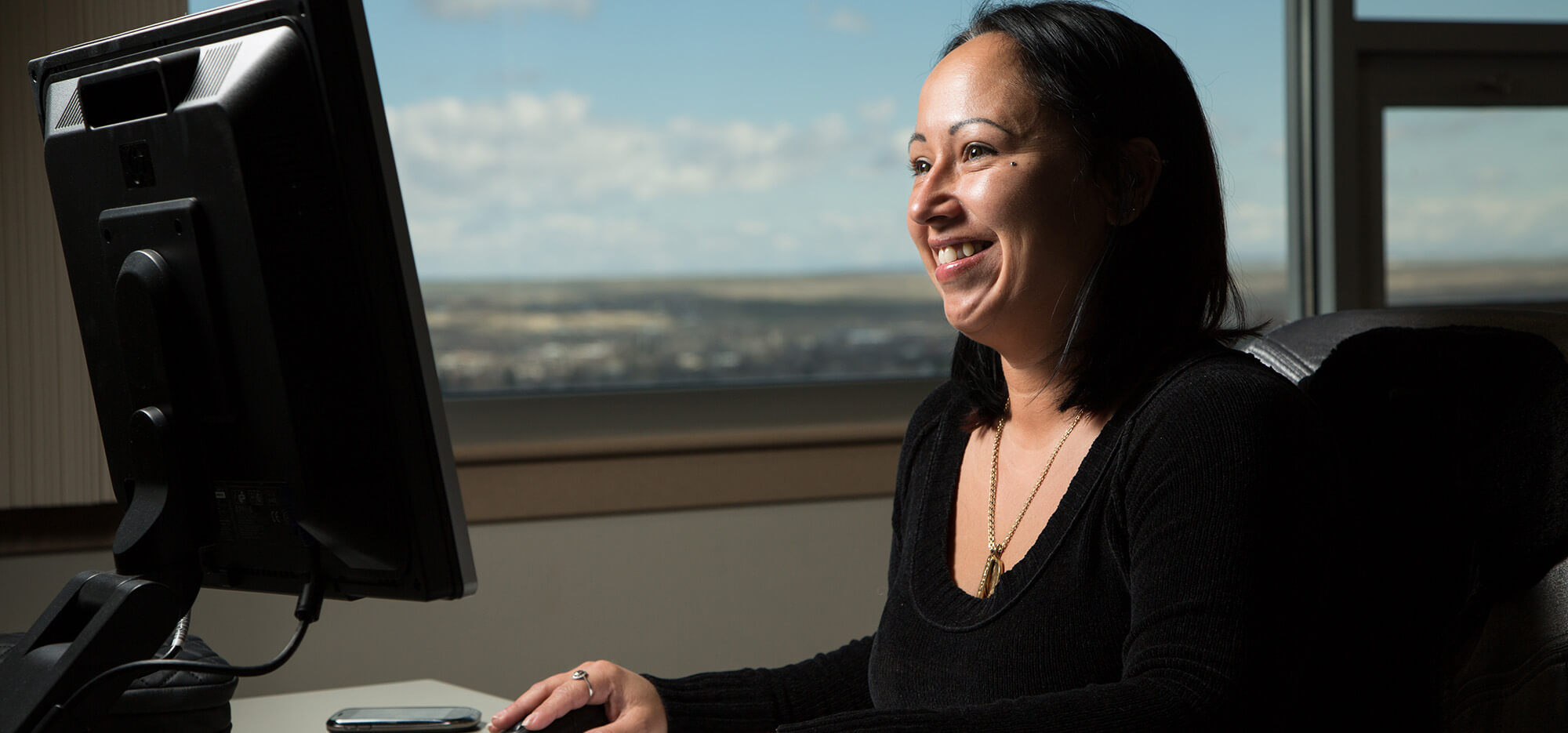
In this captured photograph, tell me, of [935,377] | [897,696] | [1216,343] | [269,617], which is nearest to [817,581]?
[935,377]

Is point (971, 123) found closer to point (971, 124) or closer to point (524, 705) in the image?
point (971, 124)

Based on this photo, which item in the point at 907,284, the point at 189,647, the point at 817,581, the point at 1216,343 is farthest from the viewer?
the point at 907,284

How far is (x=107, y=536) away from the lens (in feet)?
6.29

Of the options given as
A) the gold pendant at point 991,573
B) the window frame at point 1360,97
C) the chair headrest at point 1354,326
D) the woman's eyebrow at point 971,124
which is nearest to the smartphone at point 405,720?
the gold pendant at point 991,573

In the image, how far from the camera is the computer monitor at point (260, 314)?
0.74m

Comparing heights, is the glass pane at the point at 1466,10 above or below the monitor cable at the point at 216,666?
above

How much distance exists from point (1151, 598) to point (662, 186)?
1548 mm

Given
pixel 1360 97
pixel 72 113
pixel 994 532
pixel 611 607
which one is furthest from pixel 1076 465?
pixel 1360 97

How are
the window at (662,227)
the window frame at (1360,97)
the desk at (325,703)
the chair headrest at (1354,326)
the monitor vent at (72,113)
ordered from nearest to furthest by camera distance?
the monitor vent at (72,113) < the chair headrest at (1354,326) < the desk at (325,703) < the window at (662,227) < the window frame at (1360,97)

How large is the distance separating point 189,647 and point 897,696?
71cm

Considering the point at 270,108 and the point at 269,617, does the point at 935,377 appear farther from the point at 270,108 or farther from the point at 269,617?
the point at 270,108

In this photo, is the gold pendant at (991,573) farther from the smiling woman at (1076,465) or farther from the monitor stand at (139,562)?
the monitor stand at (139,562)

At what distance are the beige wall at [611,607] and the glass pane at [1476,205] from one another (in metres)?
1.34

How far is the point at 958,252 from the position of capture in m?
1.21
